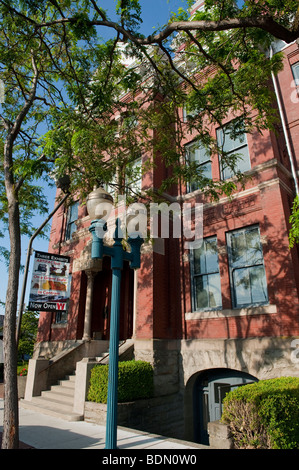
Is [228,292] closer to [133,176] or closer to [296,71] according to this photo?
[133,176]

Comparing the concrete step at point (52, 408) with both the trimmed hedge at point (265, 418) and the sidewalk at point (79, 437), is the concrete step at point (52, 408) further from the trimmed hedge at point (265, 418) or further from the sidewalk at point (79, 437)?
the trimmed hedge at point (265, 418)

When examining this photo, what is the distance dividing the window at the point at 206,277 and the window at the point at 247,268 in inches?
24.2

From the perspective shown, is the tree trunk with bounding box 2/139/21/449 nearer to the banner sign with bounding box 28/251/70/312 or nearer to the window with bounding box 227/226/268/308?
the banner sign with bounding box 28/251/70/312

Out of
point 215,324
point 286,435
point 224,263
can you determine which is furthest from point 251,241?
point 286,435

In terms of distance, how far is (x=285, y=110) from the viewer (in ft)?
37.0

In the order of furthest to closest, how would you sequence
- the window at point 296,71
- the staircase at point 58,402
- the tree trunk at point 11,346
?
the window at point 296,71
the staircase at point 58,402
the tree trunk at point 11,346

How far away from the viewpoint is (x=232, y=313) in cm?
920

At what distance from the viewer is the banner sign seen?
466 inches

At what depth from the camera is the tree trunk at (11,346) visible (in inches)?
191

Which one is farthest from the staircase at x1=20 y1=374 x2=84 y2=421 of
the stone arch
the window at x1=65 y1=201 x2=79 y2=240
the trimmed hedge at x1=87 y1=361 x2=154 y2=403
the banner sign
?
the window at x1=65 y1=201 x2=79 y2=240

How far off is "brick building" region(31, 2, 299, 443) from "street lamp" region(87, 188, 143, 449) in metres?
3.36

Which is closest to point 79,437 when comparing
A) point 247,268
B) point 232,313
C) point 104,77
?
point 232,313

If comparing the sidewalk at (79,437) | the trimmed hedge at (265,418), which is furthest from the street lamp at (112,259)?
the trimmed hedge at (265,418)

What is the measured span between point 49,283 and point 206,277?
635cm
